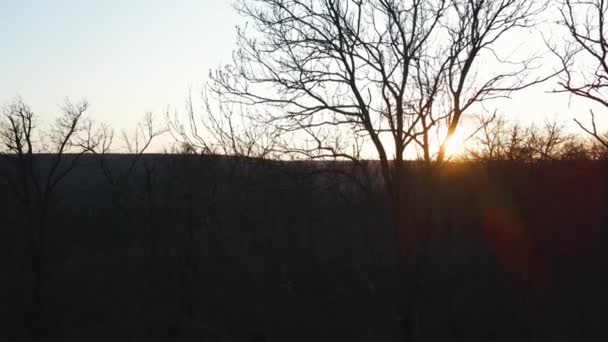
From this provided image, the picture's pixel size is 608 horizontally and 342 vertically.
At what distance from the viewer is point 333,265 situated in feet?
95.8

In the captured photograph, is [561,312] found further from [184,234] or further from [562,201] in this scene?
[184,234]

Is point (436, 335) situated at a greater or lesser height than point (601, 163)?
lesser

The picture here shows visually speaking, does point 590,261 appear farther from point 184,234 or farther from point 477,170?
point 184,234

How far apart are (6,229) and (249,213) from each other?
44.4 ft

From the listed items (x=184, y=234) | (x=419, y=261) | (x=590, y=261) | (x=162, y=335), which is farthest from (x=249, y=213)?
(x=419, y=261)

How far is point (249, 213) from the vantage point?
36.4m

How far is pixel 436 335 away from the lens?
20.1m

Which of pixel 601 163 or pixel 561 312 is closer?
pixel 561 312

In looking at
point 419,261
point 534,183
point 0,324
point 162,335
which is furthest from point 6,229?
point 419,261

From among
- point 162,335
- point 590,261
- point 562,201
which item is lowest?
point 162,335

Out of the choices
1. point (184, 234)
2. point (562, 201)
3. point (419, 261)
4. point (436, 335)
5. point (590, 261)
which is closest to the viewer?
point (419, 261)

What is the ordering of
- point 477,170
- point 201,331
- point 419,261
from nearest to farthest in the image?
point 419,261
point 201,331
point 477,170

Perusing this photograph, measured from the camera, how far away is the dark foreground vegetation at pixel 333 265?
20.1 m

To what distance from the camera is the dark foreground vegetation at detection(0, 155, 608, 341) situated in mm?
20062
